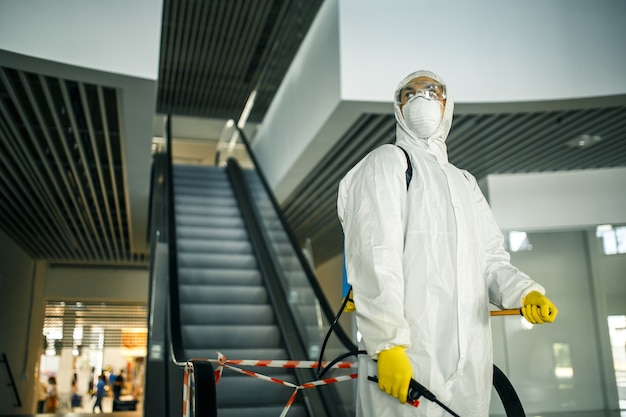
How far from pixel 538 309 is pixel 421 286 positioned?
0.37 meters

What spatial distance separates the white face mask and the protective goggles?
4 cm

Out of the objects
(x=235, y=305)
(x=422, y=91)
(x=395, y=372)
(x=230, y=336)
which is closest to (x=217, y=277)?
(x=235, y=305)

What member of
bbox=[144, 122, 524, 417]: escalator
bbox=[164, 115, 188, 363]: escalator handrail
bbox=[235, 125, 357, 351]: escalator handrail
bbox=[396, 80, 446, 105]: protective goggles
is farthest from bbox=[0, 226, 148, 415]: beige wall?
bbox=[396, 80, 446, 105]: protective goggles

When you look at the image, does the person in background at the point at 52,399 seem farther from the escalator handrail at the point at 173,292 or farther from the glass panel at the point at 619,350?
the glass panel at the point at 619,350

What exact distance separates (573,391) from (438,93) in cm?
537

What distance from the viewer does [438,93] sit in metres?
2.25

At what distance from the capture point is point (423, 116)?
2172mm

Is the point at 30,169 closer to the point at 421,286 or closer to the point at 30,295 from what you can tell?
the point at 30,295

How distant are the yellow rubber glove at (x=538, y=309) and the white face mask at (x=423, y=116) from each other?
26.2 inches

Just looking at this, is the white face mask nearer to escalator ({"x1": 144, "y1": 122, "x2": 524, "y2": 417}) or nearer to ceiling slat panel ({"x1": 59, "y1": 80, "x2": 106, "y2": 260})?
escalator ({"x1": 144, "y1": 122, "x2": 524, "y2": 417})

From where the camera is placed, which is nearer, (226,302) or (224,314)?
(224,314)

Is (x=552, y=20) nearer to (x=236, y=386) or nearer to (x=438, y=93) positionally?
(x=438, y=93)

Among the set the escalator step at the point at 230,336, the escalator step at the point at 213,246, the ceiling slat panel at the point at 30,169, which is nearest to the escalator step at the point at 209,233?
the escalator step at the point at 213,246

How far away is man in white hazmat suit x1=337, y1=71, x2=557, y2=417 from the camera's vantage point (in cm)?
178
